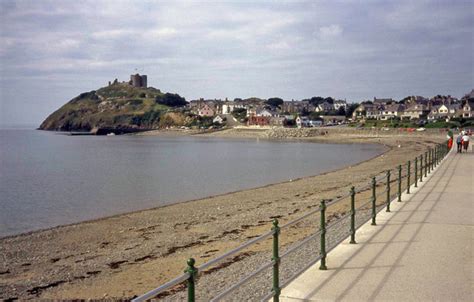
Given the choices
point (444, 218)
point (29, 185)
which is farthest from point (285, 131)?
point (444, 218)

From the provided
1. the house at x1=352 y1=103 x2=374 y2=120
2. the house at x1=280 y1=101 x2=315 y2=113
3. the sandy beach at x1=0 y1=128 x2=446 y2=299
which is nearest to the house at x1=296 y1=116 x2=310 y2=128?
the house at x1=352 y1=103 x2=374 y2=120

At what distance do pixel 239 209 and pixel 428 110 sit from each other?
12249 cm

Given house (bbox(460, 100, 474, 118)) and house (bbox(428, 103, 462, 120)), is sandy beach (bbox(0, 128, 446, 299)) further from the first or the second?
house (bbox(428, 103, 462, 120))

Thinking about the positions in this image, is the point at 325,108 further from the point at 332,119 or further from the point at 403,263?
the point at 403,263

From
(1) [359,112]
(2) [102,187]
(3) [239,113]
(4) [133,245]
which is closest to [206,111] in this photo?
(3) [239,113]

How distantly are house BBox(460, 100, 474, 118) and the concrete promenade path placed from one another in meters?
108

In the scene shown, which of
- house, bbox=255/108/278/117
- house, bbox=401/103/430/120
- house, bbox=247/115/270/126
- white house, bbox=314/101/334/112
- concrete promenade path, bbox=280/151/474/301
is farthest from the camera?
white house, bbox=314/101/334/112

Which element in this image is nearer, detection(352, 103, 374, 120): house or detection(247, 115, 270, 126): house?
detection(352, 103, 374, 120): house

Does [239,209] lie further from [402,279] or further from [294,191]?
[402,279]

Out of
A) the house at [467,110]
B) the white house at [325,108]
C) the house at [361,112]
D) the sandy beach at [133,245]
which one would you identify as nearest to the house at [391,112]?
the house at [361,112]

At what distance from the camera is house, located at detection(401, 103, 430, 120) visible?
420ft

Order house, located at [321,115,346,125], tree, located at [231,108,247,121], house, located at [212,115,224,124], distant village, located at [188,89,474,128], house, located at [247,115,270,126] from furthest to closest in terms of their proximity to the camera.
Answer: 1. tree, located at [231,108,247,121]
2. house, located at [212,115,224,124]
3. house, located at [247,115,270,126]
4. house, located at [321,115,346,125]
5. distant village, located at [188,89,474,128]

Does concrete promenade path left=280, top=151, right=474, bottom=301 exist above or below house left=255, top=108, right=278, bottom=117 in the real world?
below

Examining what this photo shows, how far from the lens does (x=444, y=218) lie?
10383 millimetres
